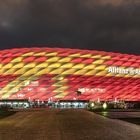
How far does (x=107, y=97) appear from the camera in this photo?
11719 cm

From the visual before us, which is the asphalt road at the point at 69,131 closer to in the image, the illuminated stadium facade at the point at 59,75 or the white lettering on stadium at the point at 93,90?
the illuminated stadium facade at the point at 59,75

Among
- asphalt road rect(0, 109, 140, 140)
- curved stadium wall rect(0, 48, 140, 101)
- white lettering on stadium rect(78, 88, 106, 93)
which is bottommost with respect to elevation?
asphalt road rect(0, 109, 140, 140)

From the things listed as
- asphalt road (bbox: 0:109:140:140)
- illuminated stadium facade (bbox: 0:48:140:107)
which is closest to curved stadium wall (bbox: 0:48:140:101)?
illuminated stadium facade (bbox: 0:48:140:107)

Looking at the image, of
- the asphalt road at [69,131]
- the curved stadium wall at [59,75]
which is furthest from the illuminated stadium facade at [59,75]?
the asphalt road at [69,131]

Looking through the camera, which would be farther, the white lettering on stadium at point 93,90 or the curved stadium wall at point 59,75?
the white lettering on stadium at point 93,90

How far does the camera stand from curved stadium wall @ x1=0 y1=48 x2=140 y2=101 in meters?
110

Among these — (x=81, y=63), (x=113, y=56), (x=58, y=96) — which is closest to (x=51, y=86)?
(x=58, y=96)

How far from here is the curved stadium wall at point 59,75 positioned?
11050 cm

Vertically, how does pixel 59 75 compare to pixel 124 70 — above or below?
below

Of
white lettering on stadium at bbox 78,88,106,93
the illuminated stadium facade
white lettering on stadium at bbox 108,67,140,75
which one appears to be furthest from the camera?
white lettering on stadium at bbox 108,67,140,75

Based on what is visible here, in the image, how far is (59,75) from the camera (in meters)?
111

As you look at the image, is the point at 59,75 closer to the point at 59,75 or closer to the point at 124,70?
the point at 59,75

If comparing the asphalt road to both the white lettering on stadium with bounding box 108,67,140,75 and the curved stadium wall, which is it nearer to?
the curved stadium wall

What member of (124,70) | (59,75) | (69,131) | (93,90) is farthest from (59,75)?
(69,131)
